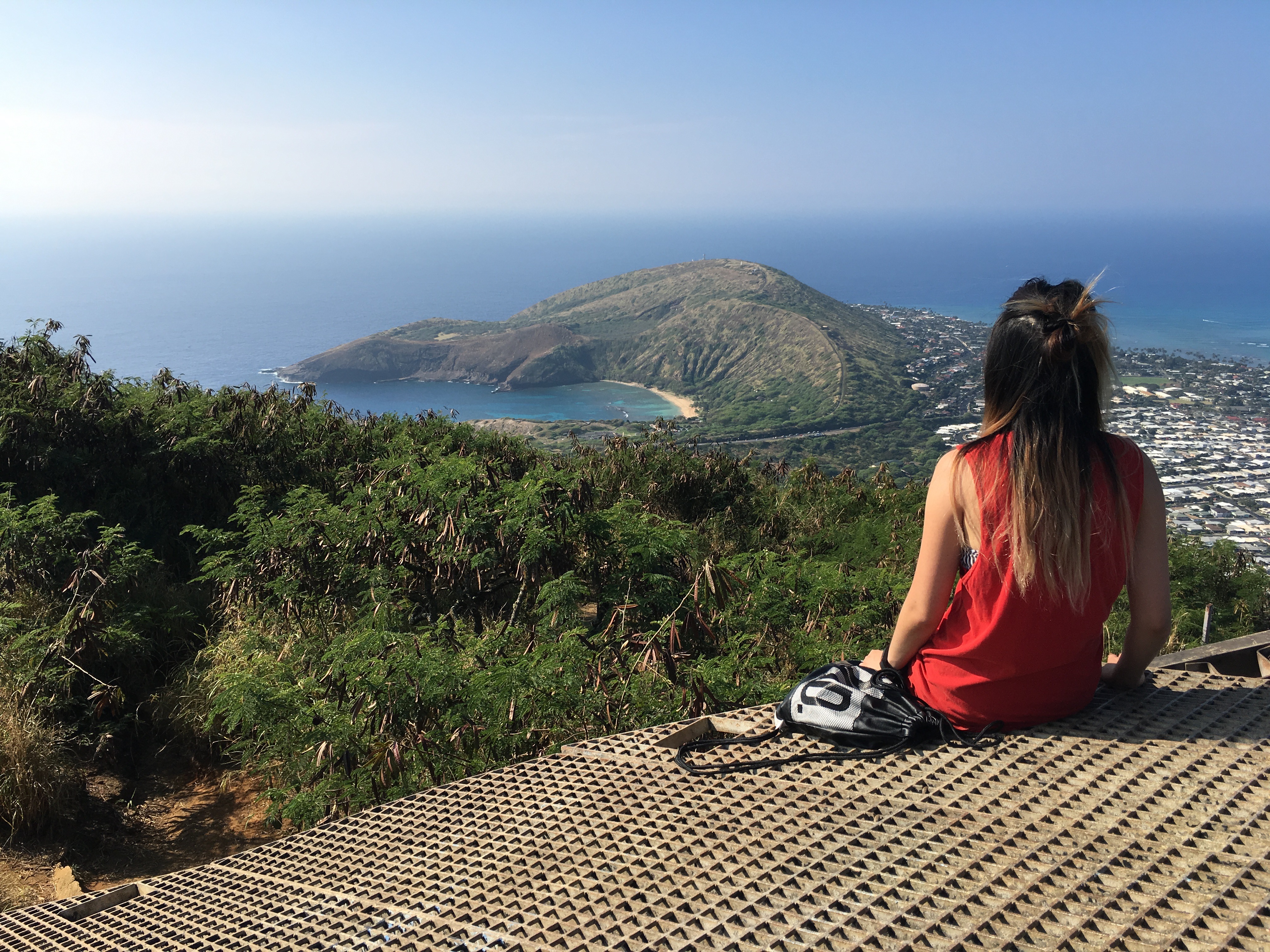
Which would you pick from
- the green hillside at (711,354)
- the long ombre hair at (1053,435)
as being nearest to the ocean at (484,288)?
the long ombre hair at (1053,435)

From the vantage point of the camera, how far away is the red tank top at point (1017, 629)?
6.27 feet

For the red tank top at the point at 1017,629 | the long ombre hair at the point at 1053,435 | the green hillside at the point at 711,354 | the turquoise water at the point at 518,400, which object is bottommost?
the turquoise water at the point at 518,400

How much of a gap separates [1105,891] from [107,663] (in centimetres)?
481

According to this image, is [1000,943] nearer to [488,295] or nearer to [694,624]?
[694,624]

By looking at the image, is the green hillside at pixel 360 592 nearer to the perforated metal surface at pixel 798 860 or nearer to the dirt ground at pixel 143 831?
the dirt ground at pixel 143 831

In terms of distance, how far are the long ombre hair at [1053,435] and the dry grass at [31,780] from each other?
3.83 metres

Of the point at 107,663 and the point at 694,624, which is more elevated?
the point at 694,624

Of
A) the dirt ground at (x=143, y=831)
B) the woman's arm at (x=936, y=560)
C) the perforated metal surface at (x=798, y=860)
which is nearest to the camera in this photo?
the perforated metal surface at (x=798, y=860)

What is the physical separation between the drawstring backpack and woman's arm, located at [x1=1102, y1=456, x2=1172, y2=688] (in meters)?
0.46

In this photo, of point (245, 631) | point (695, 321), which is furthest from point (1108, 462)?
point (695, 321)

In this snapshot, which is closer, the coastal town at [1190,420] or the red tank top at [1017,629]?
the red tank top at [1017,629]

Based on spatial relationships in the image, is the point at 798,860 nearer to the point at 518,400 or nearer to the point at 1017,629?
the point at 1017,629

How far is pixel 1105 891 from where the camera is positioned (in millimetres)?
1390

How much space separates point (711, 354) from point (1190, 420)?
30.1 m
